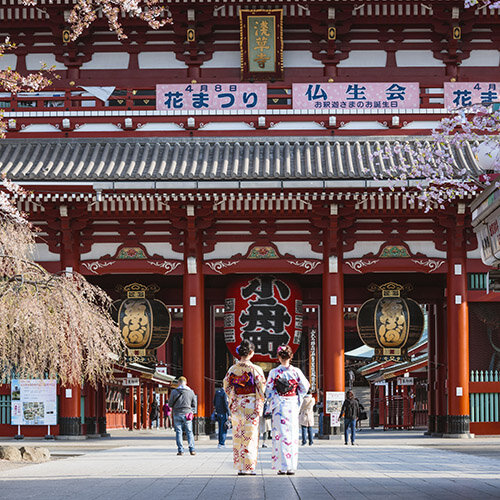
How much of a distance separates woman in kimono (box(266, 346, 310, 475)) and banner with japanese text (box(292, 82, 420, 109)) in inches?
524

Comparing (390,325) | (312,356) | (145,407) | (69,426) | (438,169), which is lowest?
(145,407)

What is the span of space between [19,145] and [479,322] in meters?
13.2

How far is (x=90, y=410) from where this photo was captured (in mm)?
26984

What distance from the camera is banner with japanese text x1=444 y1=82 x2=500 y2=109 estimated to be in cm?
2684

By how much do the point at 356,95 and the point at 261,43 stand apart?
3011 mm

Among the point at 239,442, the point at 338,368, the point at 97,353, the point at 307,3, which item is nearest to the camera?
the point at 239,442

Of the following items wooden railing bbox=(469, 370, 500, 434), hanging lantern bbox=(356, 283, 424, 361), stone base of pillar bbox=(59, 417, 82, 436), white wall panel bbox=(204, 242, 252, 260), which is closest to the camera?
stone base of pillar bbox=(59, 417, 82, 436)

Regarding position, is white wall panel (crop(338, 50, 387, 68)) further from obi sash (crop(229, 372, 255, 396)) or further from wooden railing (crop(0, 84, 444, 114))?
obi sash (crop(229, 372, 255, 396))

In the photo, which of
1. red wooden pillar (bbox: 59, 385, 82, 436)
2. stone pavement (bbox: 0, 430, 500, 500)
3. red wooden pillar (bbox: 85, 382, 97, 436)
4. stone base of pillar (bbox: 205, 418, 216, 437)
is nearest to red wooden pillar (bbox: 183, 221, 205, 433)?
stone base of pillar (bbox: 205, 418, 216, 437)

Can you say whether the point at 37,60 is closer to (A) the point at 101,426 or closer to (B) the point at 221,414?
(A) the point at 101,426

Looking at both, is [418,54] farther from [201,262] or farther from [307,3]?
[201,262]

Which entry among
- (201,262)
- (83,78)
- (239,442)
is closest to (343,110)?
(201,262)

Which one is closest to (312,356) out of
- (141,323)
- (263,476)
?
(141,323)

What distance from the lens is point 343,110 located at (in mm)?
26641
